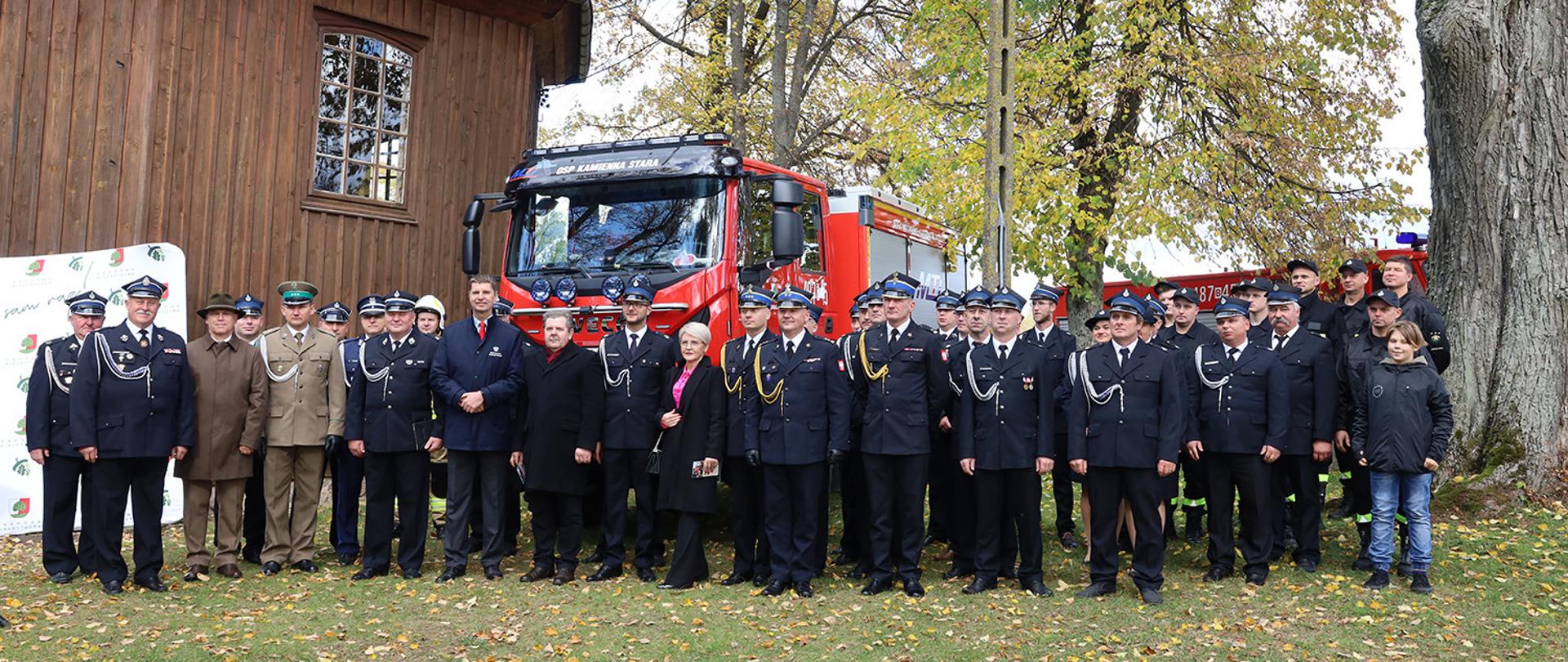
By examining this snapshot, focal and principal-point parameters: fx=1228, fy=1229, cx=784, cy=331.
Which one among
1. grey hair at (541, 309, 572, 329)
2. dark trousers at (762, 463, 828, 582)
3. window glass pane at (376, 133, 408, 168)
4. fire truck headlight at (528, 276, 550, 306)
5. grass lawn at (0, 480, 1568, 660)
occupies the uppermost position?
window glass pane at (376, 133, 408, 168)

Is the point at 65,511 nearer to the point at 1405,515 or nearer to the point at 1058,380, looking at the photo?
the point at 1058,380

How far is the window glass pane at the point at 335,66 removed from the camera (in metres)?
12.0

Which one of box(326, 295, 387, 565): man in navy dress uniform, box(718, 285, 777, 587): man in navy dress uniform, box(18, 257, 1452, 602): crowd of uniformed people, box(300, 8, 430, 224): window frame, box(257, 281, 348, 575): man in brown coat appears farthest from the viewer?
box(300, 8, 430, 224): window frame

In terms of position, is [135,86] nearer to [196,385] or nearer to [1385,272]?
[196,385]

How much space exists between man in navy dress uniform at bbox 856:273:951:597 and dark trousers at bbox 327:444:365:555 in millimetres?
3695

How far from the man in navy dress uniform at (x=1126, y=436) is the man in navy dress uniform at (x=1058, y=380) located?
2.27 ft

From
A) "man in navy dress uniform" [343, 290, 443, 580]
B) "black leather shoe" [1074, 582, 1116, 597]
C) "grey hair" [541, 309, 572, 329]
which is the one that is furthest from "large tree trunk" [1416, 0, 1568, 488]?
"man in navy dress uniform" [343, 290, 443, 580]

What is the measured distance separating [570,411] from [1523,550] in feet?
20.5

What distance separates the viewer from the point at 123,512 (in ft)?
25.8

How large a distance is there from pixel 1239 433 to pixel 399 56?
9044mm

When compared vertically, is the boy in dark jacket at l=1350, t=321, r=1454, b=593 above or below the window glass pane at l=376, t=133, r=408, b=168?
below

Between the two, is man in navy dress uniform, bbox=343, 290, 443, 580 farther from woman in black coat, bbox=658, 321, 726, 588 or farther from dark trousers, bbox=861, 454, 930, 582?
dark trousers, bbox=861, 454, 930, 582

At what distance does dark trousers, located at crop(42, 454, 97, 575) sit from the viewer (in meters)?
7.86

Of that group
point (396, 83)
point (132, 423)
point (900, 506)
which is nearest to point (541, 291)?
point (132, 423)
